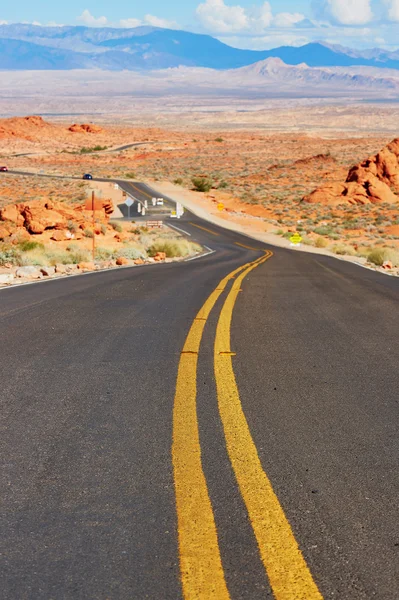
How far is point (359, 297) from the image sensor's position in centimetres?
1105

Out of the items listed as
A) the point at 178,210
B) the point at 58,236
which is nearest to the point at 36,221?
the point at 58,236

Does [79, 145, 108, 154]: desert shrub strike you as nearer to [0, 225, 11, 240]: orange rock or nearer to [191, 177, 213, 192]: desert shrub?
[191, 177, 213, 192]: desert shrub

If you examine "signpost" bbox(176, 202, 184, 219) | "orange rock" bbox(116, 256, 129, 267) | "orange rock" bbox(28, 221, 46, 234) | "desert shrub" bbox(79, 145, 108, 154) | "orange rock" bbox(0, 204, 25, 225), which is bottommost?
"desert shrub" bbox(79, 145, 108, 154)

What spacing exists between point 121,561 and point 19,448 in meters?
1.39

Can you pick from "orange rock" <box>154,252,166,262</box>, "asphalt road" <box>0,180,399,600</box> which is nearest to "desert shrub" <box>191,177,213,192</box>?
"orange rock" <box>154,252,166,262</box>

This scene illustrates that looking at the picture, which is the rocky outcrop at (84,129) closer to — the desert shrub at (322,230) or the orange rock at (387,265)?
the desert shrub at (322,230)

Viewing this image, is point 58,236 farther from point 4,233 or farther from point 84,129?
point 84,129

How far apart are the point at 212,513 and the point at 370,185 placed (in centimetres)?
5930

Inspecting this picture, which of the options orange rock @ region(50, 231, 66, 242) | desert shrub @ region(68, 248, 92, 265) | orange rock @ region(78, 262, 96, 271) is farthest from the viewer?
orange rock @ region(50, 231, 66, 242)

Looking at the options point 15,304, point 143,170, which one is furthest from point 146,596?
point 143,170

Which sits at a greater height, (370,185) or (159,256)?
(159,256)

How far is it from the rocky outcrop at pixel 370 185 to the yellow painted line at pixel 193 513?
5605 cm

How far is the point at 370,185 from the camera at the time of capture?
59562mm

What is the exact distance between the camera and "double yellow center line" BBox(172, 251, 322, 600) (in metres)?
2.57
